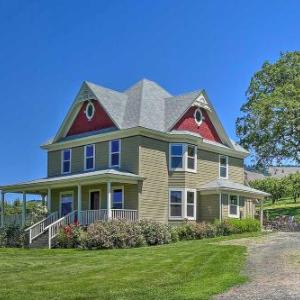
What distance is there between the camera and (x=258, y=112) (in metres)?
43.8

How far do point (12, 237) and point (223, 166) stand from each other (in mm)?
14506

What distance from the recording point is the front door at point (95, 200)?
31.6m

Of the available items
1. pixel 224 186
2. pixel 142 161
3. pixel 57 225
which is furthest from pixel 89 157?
pixel 224 186

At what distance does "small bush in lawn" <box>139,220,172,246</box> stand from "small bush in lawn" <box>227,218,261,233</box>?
5.42m

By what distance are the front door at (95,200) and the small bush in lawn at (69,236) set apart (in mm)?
4955

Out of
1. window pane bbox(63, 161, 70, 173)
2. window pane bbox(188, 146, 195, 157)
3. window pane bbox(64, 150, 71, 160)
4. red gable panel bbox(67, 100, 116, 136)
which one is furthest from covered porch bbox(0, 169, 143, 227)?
window pane bbox(188, 146, 195, 157)

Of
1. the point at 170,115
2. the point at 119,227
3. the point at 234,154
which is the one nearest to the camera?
the point at 119,227

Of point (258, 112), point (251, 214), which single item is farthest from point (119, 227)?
point (258, 112)

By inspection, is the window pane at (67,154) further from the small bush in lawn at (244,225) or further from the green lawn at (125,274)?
the green lawn at (125,274)

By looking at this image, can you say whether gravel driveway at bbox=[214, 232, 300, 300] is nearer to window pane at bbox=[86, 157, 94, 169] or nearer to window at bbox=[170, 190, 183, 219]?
window at bbox=[170, 190, 183, 219]

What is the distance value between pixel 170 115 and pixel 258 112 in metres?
13.7

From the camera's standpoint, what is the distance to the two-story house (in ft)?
97.6

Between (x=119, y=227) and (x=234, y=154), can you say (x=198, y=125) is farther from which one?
(x=119, y=227)

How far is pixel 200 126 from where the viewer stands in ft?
111
